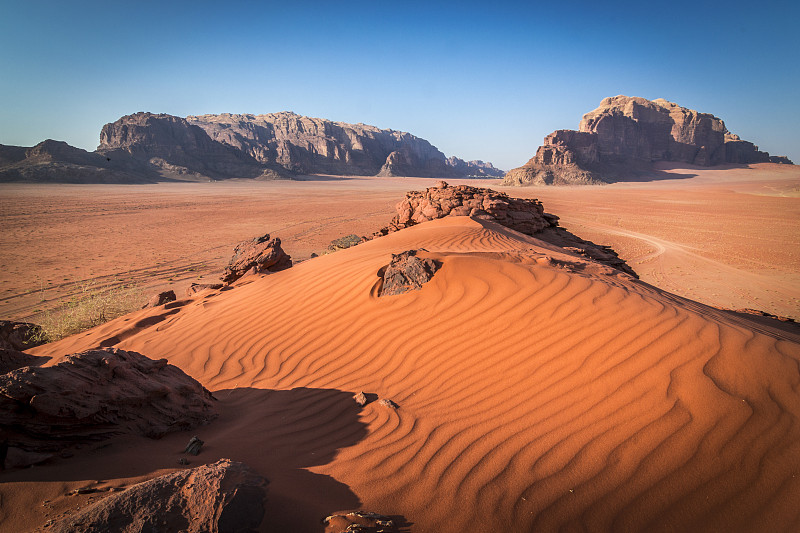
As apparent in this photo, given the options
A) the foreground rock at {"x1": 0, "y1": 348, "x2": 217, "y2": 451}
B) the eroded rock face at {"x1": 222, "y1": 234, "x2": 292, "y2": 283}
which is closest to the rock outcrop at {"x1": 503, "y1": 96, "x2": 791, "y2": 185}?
the eroded rock face at {"x1": 222, "y1": 234, "x2": 292, "y2": 283}

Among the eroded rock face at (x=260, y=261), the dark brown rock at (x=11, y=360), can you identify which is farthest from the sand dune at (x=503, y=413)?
the eroded rock face at (x=260, y=261)

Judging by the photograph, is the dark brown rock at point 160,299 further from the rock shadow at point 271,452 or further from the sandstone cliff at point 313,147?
the sandstone cliff at point 313,147

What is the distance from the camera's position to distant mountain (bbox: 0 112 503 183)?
58.8 m

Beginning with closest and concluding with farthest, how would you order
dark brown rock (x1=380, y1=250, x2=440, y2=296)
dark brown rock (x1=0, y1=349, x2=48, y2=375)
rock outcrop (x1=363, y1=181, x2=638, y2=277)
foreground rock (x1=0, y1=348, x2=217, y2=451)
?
foreground rock (x1=0, y1=348, x2=217, y2=451)
dark brown rock (x1=0, y1=349, x2=48, y2=375)
dark brown rock (x1=380, y1=250, x2=440, y2=296)
rock outcrop (x1=363, y1=181, x2=638, y2=277)

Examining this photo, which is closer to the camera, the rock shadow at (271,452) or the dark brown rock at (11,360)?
the rock shadow at (271,452)

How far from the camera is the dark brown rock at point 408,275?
187 inches

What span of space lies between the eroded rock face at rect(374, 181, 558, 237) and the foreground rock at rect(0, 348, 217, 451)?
9.46 metres

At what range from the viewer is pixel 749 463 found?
6.98ft

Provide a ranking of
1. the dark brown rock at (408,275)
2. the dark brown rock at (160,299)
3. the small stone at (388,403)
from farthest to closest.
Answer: the dark brown rock at (160,299) → the dark brown rock at (408,275) → the small stone at (388,403)

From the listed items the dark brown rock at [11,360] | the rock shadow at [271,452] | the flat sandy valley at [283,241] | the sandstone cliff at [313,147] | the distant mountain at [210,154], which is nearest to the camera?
the rock shadow at [271,452]

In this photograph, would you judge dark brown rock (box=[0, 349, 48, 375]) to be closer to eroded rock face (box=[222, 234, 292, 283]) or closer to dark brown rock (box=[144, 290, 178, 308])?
dark brown rock (box=[144, 290, 178, 308])

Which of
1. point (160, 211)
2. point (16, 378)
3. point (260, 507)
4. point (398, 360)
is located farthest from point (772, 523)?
point (160, 211)

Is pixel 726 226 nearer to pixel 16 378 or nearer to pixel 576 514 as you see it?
pixel 576 514

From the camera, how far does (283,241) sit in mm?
17906
